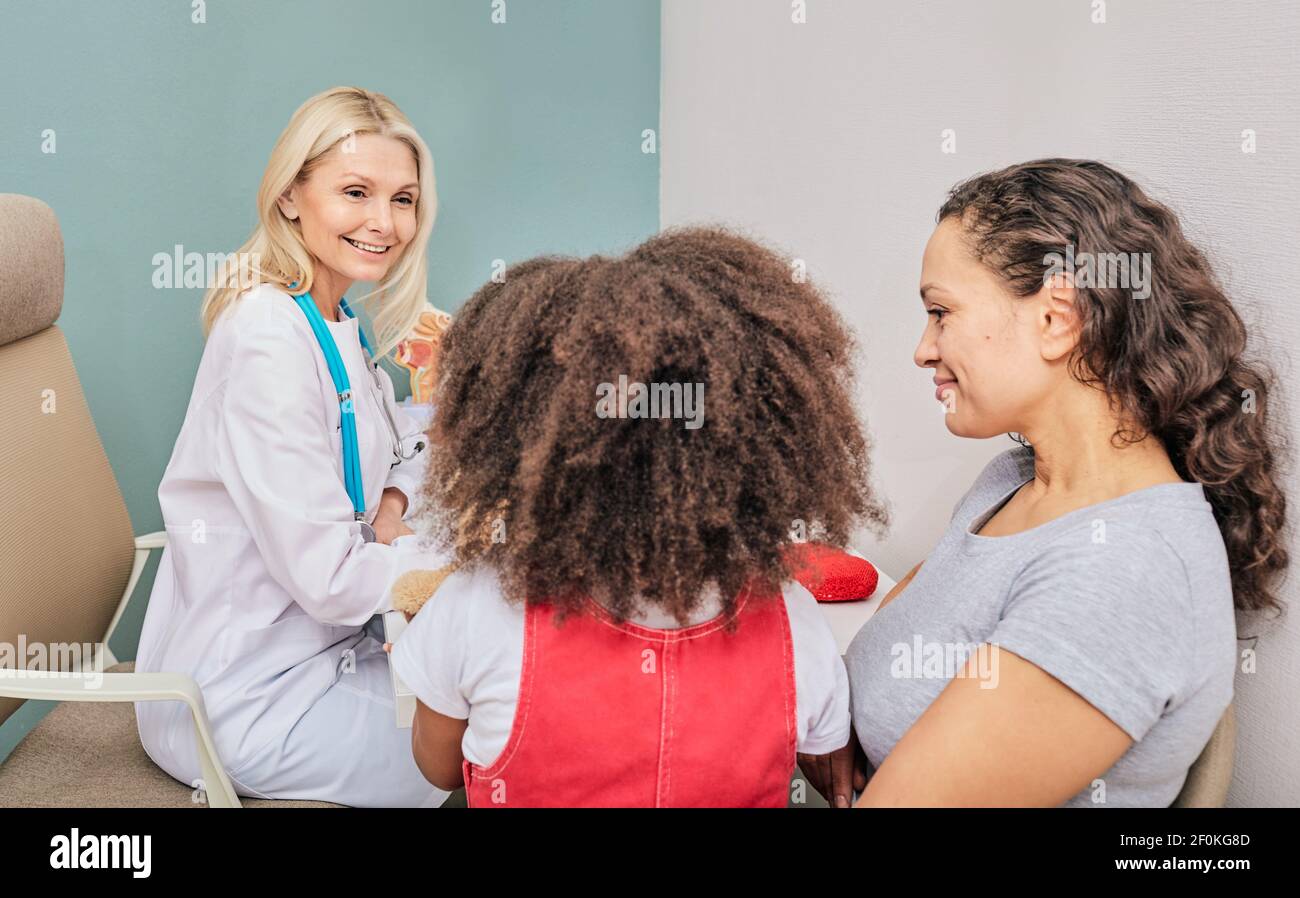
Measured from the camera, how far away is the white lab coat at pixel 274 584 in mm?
1336

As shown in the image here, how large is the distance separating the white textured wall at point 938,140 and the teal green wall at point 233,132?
0.22m

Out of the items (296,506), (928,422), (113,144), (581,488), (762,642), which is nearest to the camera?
(581,488)

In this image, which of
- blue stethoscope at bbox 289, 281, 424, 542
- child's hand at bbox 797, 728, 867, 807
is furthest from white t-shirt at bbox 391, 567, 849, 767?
blue stethoscope at bbox 289, 281, 424, 542

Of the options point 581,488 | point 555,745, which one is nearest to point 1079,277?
point 581,488

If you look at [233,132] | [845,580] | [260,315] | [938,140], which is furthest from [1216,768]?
[233,132]

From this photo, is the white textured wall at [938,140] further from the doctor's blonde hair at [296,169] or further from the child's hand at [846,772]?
the doctor's blonde hair at [296,169]

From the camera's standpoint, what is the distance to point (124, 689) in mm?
1168

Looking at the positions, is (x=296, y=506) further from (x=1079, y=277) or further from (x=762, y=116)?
(x=762, y=116)

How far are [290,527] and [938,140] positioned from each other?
1.09m

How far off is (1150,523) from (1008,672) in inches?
7.3

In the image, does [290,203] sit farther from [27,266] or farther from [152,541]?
[152,541]

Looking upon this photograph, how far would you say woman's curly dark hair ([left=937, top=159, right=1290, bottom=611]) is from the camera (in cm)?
95
